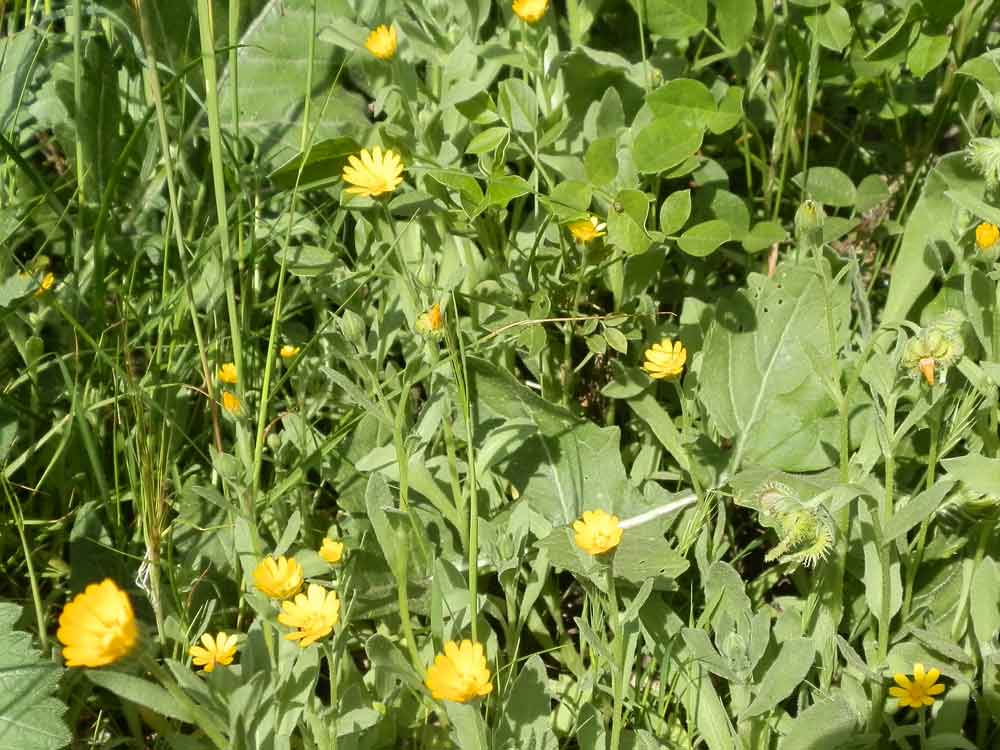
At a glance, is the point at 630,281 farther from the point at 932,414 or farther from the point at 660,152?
the point at 932,414

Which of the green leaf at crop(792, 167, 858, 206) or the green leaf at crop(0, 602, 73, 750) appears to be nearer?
the green leaf at crop(0, 602, 73, 750)

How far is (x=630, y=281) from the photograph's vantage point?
2.58 m

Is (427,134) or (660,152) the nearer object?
(660,152)

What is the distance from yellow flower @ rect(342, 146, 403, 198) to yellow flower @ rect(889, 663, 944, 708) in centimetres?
136

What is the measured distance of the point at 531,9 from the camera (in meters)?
2.46

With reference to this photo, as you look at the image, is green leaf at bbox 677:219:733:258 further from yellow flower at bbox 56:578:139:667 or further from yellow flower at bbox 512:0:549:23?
yellow flower at bbox 56:578:139:667

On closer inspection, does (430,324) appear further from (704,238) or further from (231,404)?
(704,238)

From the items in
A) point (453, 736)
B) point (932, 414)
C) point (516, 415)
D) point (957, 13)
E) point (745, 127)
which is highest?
point (957, 13)

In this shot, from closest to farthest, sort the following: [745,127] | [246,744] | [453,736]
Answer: [246,744], [453,736], [745,127]

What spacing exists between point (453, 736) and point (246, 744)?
0.36 metres

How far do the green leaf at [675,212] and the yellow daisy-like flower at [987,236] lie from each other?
0.60m

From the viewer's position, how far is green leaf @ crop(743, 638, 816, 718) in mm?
1912

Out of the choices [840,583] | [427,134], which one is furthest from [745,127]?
[840,583]

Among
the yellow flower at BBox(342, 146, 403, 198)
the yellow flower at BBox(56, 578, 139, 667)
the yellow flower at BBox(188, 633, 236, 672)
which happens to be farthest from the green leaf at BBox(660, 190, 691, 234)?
the yellow flower at BBox(56, 578, 139, 667)
